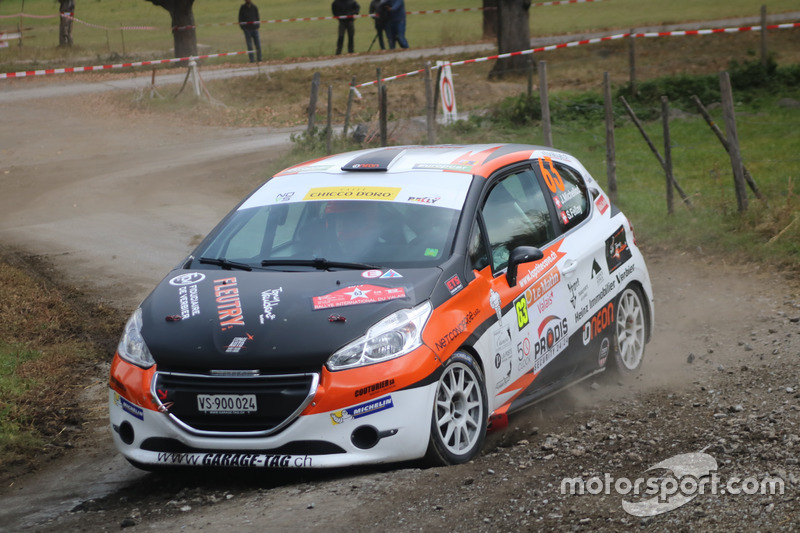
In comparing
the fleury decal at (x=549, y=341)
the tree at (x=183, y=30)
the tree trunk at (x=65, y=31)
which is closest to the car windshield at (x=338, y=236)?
the fleury decal at (x=549, y=341)

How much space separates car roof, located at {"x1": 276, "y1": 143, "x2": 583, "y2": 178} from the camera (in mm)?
6914

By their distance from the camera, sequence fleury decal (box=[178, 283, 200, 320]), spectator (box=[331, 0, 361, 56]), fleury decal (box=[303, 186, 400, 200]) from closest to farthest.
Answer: fleury decal (box=[178, 283, 200, 320]) < fleury decal (box=[303, 186, 400, 200]) < spectator (box=[331, 0, 361, 56])

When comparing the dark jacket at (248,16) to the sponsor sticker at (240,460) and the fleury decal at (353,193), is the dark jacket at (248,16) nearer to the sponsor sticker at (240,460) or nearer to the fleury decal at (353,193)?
the fleury decal at (353,193)

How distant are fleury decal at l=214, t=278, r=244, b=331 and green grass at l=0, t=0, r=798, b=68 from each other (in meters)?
30.5

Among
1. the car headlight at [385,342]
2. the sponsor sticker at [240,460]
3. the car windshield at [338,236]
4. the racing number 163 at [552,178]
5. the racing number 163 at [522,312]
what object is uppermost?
the racing number 163 at [552,178]

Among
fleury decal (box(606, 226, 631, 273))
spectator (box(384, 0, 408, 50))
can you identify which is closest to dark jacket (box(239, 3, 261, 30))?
spectator (box(384, 0, 408, 50))

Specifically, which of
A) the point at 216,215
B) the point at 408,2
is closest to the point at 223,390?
the point at 216,215

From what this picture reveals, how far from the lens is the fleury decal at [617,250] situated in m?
7.54

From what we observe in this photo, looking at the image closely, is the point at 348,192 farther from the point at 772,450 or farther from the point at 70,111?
the point at 70,111

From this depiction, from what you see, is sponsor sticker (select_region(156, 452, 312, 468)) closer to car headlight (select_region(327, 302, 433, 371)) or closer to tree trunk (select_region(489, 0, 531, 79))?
car headlight (select_region(327, 302, 433, 371))

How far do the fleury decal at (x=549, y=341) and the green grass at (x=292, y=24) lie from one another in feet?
98.8

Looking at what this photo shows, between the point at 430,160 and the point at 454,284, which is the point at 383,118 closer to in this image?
the point at 430,160

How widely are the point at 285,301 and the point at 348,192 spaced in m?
1.27

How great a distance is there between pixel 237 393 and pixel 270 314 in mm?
482
